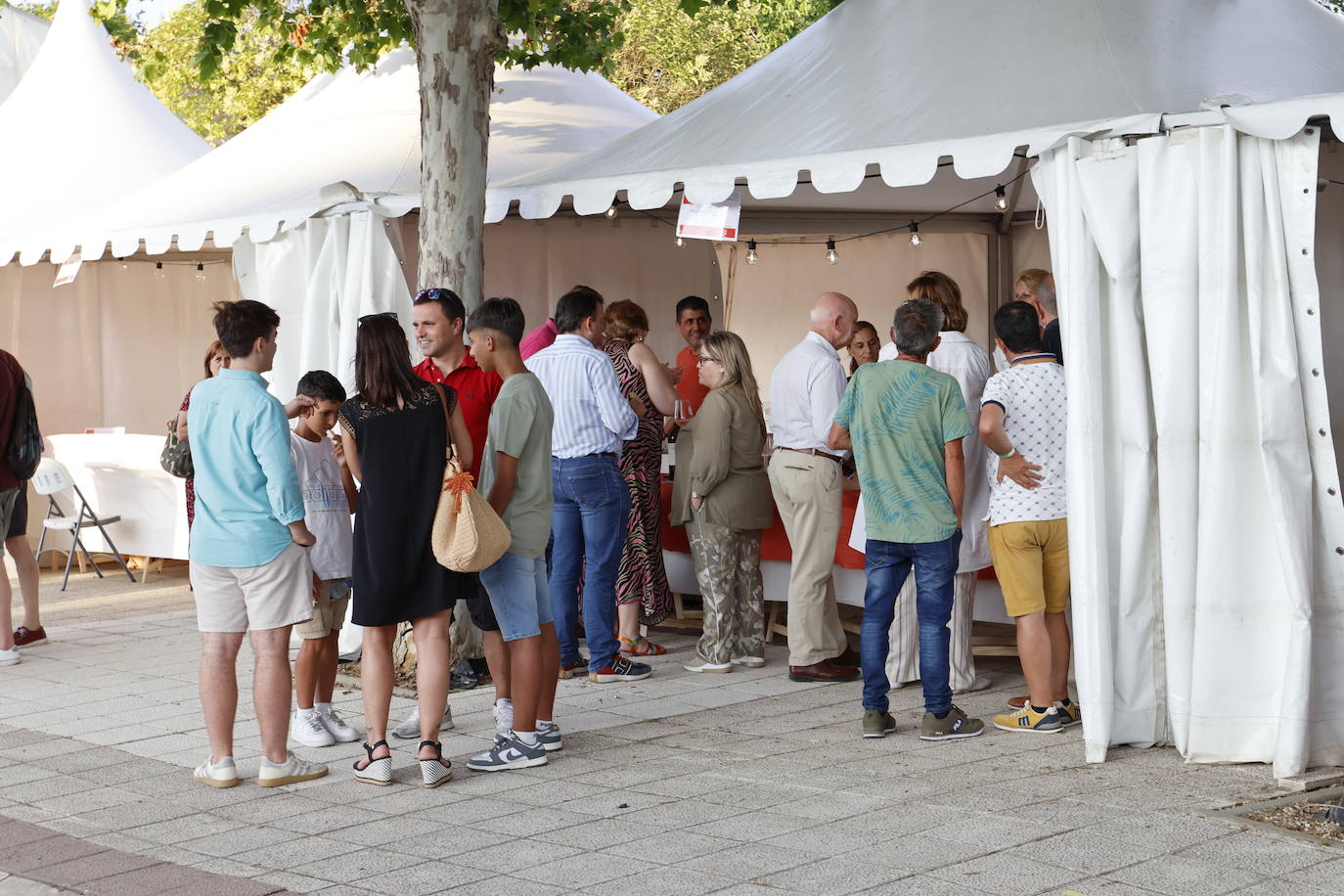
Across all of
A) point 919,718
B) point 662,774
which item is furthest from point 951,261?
point 662,774

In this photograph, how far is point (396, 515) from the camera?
5.13m

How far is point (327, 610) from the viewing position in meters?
5.92

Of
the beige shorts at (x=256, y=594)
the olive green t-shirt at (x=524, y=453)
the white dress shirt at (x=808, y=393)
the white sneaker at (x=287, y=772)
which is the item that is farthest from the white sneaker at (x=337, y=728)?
the white dress shirt at (x=808, y=393)

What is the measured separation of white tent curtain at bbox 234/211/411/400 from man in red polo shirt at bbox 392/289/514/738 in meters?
1.65

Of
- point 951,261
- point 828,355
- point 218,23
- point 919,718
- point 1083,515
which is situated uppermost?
point 218,23

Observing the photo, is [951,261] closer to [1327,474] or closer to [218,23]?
[218,23]

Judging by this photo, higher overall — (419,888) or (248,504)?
(248,504)

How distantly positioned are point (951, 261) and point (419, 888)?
7952 mm

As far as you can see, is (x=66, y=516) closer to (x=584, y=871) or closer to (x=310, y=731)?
(x=310, y=731)

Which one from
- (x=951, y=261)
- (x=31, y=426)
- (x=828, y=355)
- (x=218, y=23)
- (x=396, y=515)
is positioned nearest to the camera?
(x=396, y=515)

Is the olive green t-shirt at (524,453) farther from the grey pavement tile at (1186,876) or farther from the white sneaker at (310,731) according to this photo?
the grey pavement tile at (1186,876)

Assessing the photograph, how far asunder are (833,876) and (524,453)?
1986mm

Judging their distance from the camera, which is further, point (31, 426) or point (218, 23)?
point (218, 23)

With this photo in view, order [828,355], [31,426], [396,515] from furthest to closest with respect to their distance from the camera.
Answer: [31,426] < [828,355] < [396,515]
